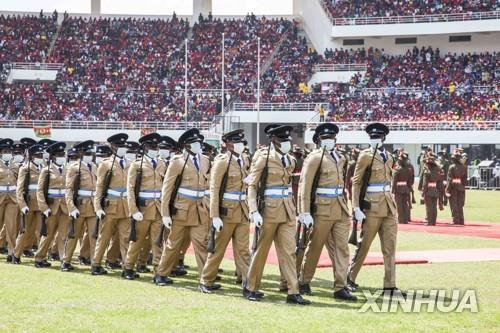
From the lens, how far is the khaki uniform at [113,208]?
45.4 ft

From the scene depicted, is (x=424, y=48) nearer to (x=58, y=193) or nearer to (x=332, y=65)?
(x=332, y=65)

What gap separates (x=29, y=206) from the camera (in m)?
15.8

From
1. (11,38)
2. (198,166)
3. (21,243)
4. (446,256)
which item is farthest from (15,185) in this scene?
(11,38)

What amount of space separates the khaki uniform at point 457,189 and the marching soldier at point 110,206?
1193 cm

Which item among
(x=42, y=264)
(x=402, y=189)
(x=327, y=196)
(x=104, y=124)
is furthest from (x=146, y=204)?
(x=104, y=124)

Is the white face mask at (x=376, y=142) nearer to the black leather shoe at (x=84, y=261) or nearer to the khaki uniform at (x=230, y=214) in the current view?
the khaki uniform at (x=230, y=214)

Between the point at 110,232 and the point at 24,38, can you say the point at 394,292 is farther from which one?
the point at 24,38

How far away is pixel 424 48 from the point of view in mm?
55062

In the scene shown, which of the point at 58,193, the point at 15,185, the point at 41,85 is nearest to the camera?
the point at 58,193

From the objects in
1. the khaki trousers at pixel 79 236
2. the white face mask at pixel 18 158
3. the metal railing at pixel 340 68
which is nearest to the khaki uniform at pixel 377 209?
the khaki trousers at pixel 79 236

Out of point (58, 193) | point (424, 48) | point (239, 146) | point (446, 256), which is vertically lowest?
point (446, 256)

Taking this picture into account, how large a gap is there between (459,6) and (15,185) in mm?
42882

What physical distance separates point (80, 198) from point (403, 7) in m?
44.6

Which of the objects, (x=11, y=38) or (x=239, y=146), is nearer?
(x=239, y=146)
